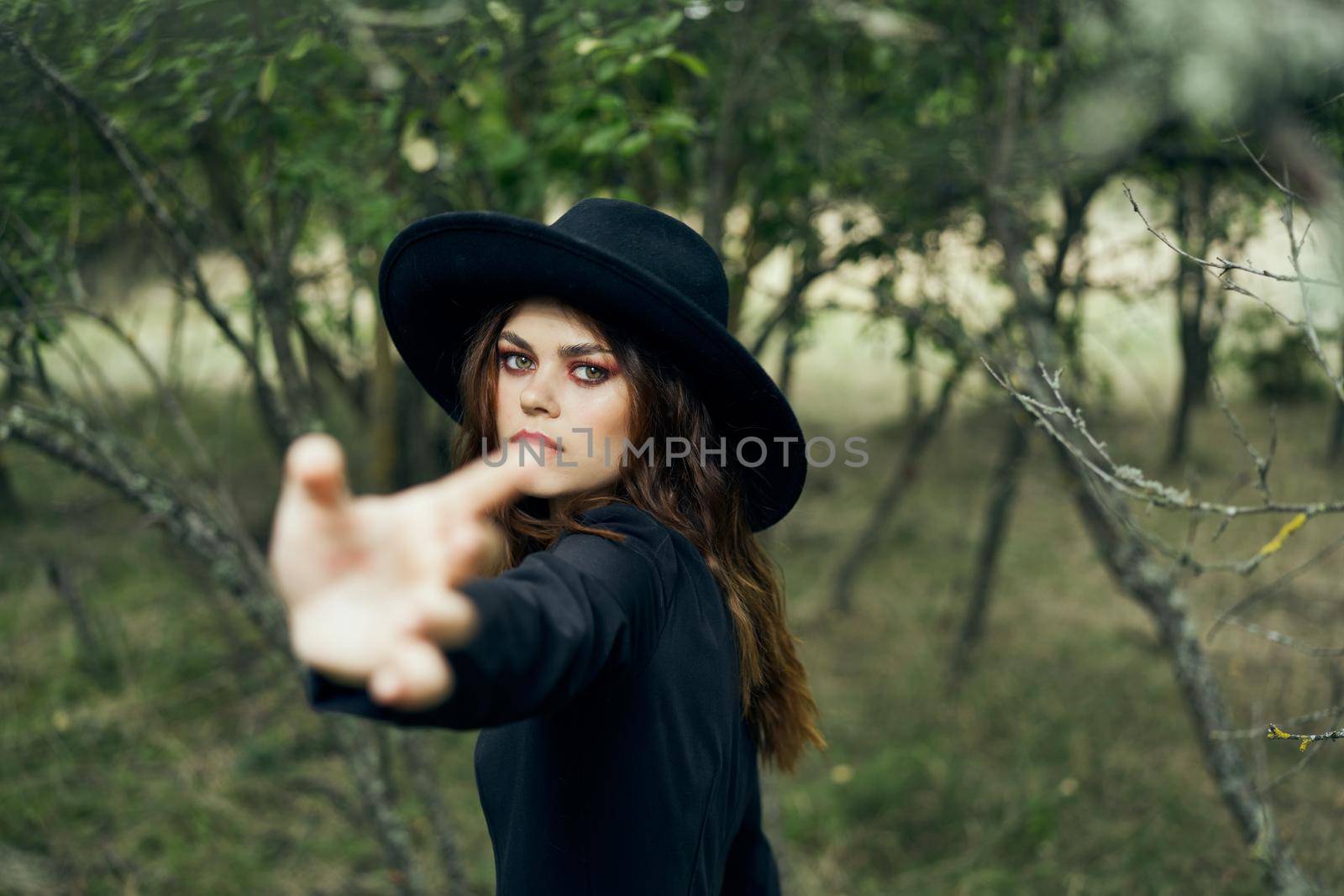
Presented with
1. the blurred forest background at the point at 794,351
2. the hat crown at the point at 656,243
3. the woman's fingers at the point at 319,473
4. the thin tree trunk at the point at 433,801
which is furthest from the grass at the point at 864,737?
the woman's fingers at the point at 319,473

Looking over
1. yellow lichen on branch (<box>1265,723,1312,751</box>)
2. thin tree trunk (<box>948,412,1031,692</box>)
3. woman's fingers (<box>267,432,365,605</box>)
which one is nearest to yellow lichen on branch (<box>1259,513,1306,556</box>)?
yellow lichen on branch (<box>1265,723,1312,751</box>)

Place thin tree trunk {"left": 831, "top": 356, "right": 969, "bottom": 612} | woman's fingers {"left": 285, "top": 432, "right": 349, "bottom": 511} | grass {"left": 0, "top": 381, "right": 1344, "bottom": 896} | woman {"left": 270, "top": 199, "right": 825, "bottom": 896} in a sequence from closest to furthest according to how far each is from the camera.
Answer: woman's fingers {"left": 285, "top": 432, "right": 349, "bottom": 511} < woman {"left": 270, "top": 199, "right": 825, "bottom": 896} < grass {"left": 0, "top": 381, "right": 1344, "bottom": 896} < thin tree trunk {"left": 831, "top": 356, "right": 969, "bottom": 612}

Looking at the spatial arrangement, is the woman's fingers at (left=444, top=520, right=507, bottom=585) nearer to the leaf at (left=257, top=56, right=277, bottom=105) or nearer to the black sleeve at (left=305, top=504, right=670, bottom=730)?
the black sleeve at (left=305, top=504, right=670, bottom=730)

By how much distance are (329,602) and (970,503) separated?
7.76m

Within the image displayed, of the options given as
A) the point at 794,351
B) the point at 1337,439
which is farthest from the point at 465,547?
the point at 1337,439

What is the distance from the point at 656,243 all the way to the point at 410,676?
841mm

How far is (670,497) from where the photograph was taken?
1385mm

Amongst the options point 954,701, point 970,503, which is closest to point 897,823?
point 954,701

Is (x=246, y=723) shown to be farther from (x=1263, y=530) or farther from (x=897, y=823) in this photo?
(x=1263, y=530)

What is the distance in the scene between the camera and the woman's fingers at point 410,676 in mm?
695

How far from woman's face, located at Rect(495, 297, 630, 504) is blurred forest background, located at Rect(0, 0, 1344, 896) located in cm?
66

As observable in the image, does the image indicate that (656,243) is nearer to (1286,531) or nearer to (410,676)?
(410,676)

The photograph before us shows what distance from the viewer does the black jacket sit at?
110 cm

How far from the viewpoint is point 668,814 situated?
1.23m
